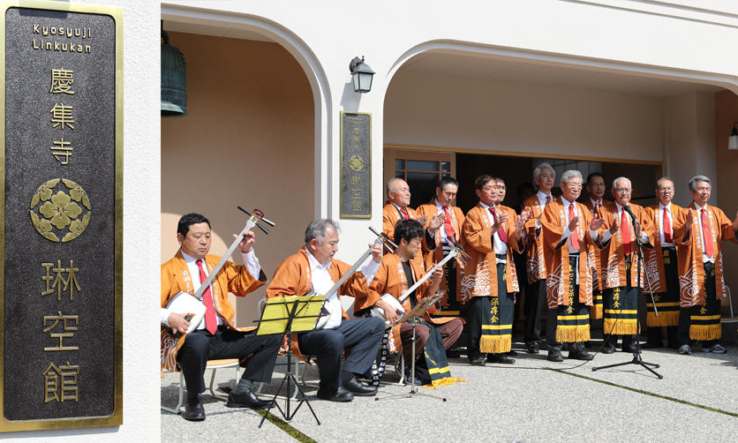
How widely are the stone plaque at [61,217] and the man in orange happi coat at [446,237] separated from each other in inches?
168

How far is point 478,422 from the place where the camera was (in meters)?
4.91

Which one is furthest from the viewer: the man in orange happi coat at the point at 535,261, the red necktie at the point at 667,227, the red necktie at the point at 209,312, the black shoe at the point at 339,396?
the red necktie at the point at 667,227

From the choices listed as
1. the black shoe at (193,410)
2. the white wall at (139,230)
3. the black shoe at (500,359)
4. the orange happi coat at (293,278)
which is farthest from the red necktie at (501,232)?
the white wall at (139,230)

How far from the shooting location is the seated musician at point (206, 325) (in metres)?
4.92

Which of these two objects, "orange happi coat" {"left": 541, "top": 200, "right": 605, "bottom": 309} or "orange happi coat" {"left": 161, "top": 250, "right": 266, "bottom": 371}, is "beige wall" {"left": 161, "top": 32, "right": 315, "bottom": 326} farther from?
"orange happi coat" {"left": 541, "top": 200, "right": 605, "bottom": 309}

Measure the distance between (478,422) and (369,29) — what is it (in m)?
3.71

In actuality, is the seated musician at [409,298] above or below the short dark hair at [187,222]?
below

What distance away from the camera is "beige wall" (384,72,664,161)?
892 centimetres

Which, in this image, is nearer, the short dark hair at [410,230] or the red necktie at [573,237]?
the short dark hair at [410,230]

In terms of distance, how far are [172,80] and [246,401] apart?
127 inches

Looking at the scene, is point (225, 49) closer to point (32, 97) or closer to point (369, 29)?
point (369, 29)

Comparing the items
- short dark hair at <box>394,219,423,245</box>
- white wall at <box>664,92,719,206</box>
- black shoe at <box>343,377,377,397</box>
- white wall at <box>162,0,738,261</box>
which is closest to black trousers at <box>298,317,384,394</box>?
black shoe at <box>343,377,377,397</box>

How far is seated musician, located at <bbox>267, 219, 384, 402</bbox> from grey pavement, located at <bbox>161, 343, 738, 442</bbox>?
0.18 m

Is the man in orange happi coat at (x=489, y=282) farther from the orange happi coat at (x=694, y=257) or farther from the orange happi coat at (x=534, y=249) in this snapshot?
the orange happi coat at (x=694, y=257)
